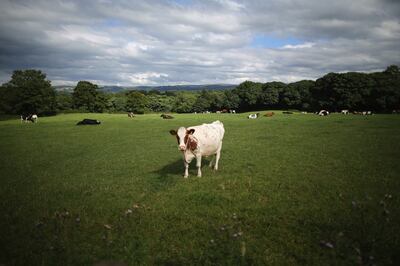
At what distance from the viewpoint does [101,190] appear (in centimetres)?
1257

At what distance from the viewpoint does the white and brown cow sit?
1322 centimetres

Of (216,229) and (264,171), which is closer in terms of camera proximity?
(216,229)

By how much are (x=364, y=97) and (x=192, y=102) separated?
3186 inches

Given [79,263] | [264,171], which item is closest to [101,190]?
[79,263]

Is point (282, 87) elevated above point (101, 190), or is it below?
above

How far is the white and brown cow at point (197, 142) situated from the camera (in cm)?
1322

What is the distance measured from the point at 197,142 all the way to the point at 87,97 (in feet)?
356

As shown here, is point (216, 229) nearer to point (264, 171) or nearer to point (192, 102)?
point (264, 171)

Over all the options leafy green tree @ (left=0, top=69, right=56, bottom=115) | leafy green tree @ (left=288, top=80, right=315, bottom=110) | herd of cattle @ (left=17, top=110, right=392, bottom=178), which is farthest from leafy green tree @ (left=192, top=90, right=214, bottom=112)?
herd of cattle @ (left=17, top=110, right=392, bottom=178)

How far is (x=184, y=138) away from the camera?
1323 centimetres

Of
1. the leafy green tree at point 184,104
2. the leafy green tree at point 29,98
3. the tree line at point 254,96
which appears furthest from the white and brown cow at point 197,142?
the leafy green tree at point 184,104

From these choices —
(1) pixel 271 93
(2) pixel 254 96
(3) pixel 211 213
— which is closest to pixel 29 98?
(2) pixel 254 96

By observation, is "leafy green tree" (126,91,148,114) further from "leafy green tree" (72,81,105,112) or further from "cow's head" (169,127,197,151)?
"cow's head" (169,127,197,151)

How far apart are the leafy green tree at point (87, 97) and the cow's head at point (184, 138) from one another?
352ft
